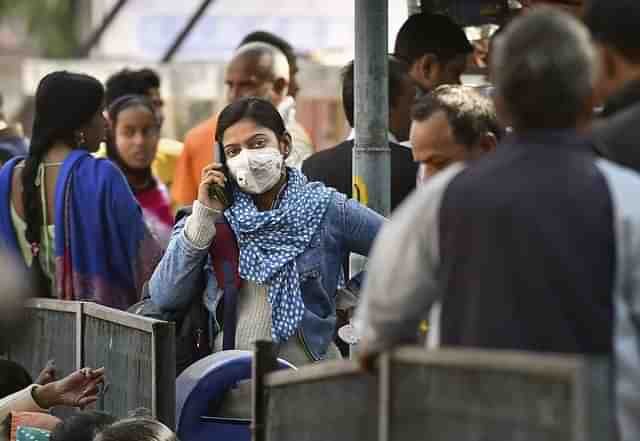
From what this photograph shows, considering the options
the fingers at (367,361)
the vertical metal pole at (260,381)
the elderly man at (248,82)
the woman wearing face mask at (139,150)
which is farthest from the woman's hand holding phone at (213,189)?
the woman wearing face mask at (139,150)

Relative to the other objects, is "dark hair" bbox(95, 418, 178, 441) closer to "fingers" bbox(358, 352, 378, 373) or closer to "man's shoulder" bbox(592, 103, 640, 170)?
"fingers" bbox(358, 352, 378, 373)

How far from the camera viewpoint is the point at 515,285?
11.3 feet

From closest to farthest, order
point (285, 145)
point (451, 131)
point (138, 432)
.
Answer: point (451, 131) → point (138, 432) → point (285, 145)

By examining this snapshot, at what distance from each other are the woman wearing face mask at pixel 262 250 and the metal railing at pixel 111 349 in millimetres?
223

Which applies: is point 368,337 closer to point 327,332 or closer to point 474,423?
point 474,423

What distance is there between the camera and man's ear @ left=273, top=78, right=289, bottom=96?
8.67 meters

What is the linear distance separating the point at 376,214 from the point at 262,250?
15.5 inches

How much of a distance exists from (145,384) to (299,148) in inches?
116

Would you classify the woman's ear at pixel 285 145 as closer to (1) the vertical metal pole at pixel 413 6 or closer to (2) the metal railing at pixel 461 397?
(1) the vertical metal pole at pixel 413 6

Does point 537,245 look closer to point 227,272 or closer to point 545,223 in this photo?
point 545,223

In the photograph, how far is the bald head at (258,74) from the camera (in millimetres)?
8664

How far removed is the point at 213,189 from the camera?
5.87 metres

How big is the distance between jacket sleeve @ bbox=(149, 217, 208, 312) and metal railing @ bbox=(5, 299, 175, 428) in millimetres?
154

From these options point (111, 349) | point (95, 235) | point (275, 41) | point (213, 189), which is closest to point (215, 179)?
point (213, 189)
